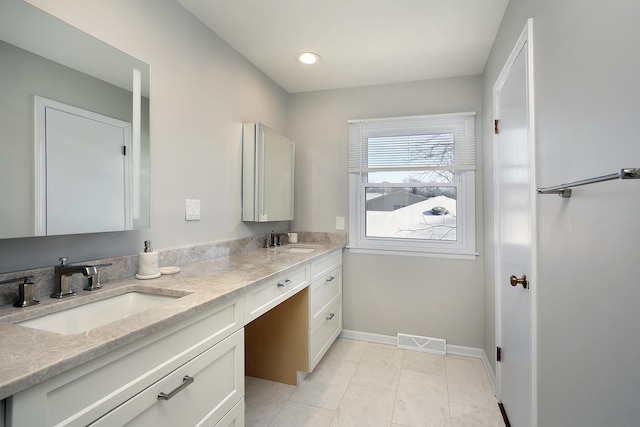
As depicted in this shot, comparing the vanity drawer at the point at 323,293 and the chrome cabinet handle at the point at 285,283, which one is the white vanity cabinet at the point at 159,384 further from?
the vanity drawer at the point at 323,293

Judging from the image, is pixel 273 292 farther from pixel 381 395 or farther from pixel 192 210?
pixel 381 395

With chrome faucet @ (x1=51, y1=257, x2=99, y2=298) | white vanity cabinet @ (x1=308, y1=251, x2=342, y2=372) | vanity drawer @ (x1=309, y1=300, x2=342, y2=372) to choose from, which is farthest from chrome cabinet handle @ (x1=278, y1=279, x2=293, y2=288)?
chrome faucet @ (x1=51, y1=257, x2=99, y2=298)

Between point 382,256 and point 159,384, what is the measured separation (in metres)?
2.22

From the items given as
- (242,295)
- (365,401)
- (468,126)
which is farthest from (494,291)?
(242,295)

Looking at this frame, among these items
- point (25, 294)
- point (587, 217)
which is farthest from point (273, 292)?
point (587, 217)

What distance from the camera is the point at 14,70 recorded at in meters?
1.02

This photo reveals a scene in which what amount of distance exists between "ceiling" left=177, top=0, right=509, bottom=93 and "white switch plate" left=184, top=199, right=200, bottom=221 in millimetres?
1128

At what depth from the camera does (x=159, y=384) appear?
0.93m

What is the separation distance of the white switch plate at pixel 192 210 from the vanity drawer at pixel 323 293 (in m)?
0.89

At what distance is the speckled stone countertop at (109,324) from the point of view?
0.64 meters

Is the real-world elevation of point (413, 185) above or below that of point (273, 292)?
above

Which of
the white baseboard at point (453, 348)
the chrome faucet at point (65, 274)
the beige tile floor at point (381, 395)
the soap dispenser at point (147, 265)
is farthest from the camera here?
the white baseboard at point (453, 348)

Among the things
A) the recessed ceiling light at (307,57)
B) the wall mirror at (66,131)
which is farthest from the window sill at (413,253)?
the wall mirror at (66,131)

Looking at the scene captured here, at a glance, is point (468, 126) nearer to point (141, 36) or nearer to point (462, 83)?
point (462, 83)
